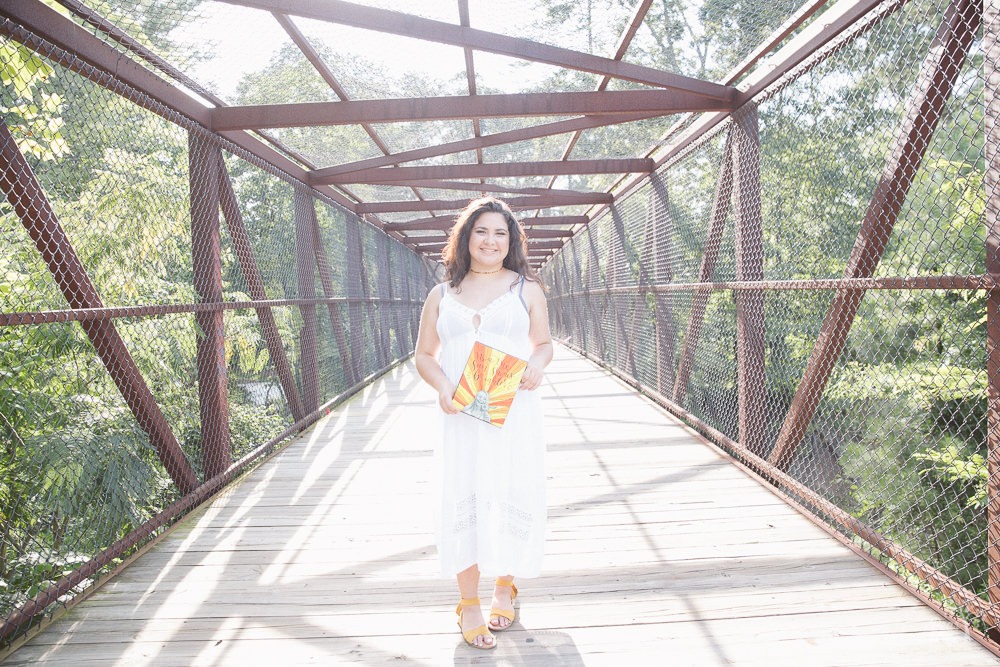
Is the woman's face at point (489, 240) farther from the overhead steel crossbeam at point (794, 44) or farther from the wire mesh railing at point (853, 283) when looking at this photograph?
the overhead steel crossbeam at point (794, 44)

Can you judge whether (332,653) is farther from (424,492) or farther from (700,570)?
(424,492)

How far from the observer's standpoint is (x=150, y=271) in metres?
4.59

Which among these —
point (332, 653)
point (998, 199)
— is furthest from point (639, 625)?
point (998, 199)

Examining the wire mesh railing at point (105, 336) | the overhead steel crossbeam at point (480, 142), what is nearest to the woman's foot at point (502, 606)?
the wire mesh railing at point (105, 336)

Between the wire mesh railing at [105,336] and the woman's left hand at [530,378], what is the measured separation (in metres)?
1.57

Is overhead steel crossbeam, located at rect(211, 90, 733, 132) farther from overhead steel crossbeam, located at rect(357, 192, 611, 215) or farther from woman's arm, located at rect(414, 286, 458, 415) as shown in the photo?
overhead steel crossbeam, located at rect(357, 192, 611, 215)

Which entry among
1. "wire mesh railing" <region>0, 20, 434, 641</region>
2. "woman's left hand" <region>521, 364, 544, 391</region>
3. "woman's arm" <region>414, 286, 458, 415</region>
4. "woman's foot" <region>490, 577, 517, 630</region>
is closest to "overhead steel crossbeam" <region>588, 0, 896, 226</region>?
"woman's left hand" <region>521, 364, 544, 391</region>

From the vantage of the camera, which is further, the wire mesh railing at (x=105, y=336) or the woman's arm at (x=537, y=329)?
the wire mesh railing at (x=105, y=336)

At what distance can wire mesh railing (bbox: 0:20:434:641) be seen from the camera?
2416mm

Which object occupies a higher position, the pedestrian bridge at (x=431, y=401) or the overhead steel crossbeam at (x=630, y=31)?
the overhead steel crossbeam at (x=630, y=31)

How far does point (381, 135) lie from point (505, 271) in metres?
3.61

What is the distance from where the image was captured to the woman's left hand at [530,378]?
1.78 m

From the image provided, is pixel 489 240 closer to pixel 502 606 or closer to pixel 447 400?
pixel 447 400

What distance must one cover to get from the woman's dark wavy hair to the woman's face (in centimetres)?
3
